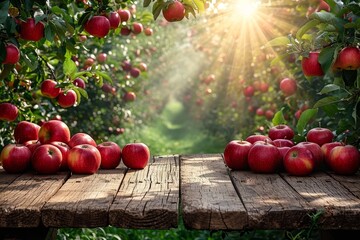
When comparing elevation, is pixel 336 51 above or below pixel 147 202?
above

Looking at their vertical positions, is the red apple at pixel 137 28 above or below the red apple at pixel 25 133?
above

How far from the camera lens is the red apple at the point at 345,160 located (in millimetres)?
2727

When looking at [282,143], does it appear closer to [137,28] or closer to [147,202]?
[147,202]

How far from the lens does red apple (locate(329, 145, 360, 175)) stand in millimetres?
2727

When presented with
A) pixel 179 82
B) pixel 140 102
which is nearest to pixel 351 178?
pixel 140 102

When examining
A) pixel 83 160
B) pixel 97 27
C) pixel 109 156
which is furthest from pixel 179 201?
pixel 97 27

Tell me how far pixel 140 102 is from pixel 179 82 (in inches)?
513

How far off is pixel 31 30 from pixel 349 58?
145cm

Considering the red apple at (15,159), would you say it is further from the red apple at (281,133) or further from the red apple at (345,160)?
the red apple at (345,160)

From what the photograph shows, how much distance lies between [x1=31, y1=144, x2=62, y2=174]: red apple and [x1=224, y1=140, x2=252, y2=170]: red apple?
0.80 meters

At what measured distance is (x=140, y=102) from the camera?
1362cm

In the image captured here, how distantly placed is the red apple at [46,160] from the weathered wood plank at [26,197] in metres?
0.04

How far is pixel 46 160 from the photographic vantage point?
2797 mm

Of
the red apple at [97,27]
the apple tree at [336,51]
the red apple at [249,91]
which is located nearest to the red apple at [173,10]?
the red apple at [97,27]
